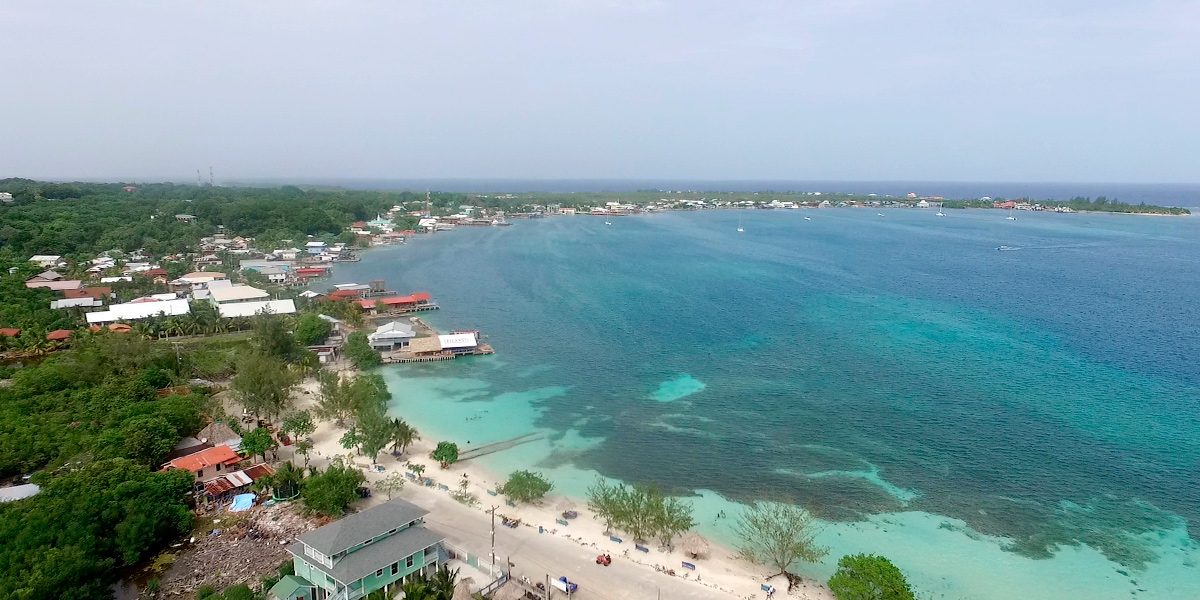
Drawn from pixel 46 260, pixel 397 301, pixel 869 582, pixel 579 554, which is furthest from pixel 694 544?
pixel 46 260

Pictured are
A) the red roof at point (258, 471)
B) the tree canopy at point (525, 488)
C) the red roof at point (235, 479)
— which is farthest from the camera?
the red roof at point (258, 471)

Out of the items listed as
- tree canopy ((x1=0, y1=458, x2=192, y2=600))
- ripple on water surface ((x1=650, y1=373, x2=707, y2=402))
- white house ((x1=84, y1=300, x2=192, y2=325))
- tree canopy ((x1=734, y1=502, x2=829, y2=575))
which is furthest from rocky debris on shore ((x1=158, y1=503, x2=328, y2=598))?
white house ((x1=84, y1=300, x2=192, y2=325))

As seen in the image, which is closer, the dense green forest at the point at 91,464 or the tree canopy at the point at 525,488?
the dense green forest at the point at 91,464

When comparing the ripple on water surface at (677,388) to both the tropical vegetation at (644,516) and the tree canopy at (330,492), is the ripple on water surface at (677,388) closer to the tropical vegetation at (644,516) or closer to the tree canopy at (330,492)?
the tropical vegetation at (644,516)

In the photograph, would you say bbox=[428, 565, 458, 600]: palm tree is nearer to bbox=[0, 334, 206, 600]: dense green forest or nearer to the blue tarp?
bbox=[0, 334, 206, 600]: dense green forest

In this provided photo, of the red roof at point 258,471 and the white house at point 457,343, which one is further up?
the white house at point 457,343

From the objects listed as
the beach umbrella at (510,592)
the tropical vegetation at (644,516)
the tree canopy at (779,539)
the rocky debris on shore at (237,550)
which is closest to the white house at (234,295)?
the rocky debris on shore at (237,550)

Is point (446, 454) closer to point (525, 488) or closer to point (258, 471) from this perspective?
point (525, 488)
